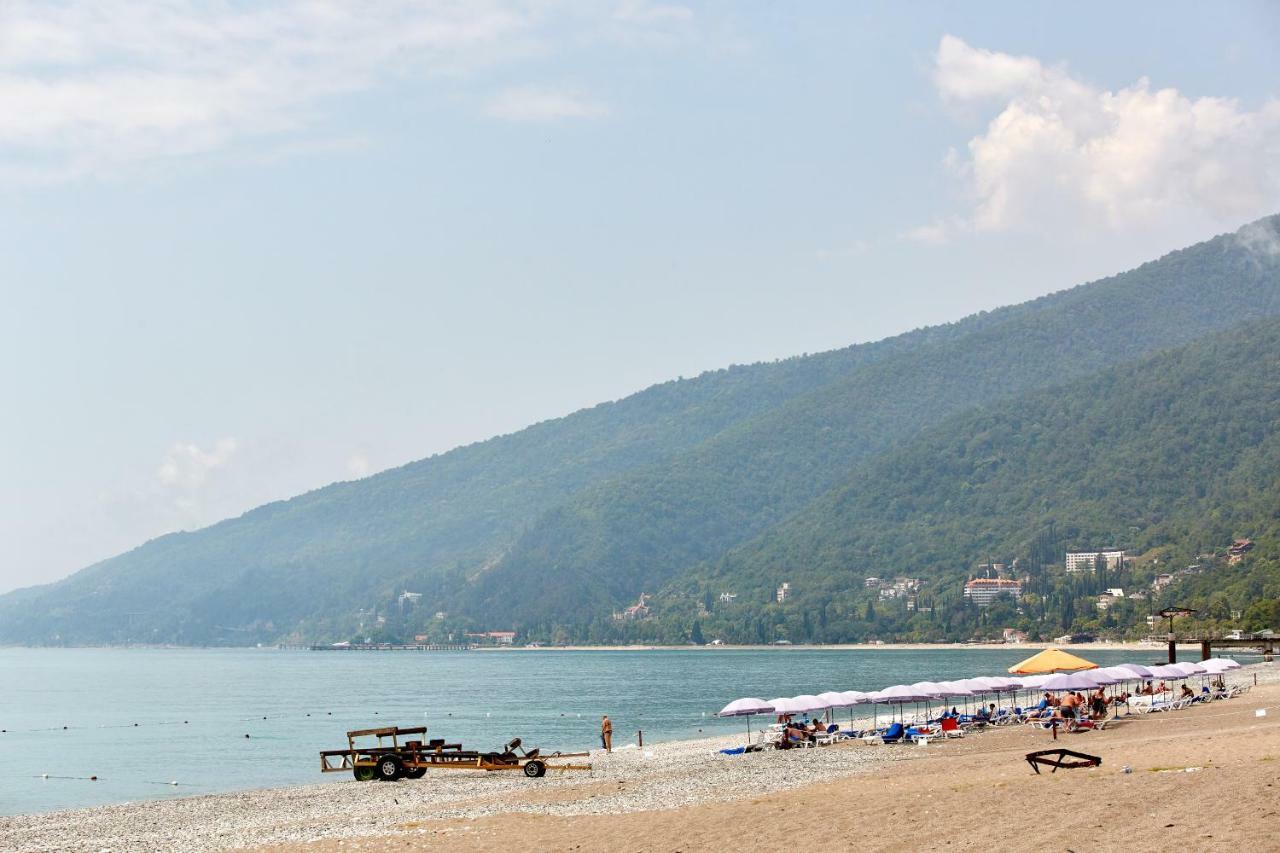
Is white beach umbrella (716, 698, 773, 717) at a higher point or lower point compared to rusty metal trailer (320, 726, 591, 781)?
higher

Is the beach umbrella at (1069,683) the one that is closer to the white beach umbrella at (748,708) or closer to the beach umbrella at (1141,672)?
the beach umbrella at (1141,672)

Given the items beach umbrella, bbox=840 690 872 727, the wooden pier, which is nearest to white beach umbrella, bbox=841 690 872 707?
beach umbrella, bbox=840 690 872 727

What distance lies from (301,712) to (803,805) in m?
73.9

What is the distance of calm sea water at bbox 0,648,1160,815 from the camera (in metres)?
53.0

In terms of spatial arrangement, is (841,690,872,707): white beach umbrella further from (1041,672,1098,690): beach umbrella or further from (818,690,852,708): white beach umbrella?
(1041,672,1098,690): beach umbrella

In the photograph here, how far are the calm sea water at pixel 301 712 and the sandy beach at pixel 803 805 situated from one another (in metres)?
11.6

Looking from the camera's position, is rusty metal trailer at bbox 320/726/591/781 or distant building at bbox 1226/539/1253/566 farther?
distant building at bbox 1226/539/1253/566

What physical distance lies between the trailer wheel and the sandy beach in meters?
0.80

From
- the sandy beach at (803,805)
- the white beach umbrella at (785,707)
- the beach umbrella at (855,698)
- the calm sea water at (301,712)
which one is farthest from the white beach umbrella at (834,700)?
the calm sea water at (301,712)

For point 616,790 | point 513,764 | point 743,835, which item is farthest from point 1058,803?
point 513,764

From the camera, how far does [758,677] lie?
415 ft

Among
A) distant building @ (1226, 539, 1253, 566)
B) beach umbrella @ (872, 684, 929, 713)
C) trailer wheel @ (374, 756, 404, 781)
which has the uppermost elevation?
distant building @ (1226, 539, 1253, 566)

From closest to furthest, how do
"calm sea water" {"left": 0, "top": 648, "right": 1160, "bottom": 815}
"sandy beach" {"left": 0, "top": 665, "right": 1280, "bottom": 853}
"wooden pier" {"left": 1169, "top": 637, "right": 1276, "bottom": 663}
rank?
"sandy beach" {"left": 0, "top": 665, "right": 1280, "bottom": 853} → "calm sea water" {"left": 0, "top": 648, "right": 1160, "bottom": 815} → "wooden pier" {"left": 1169, "top": 637, "right": 1276, "bottom": 663}

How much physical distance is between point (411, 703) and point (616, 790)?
70.5 meters
